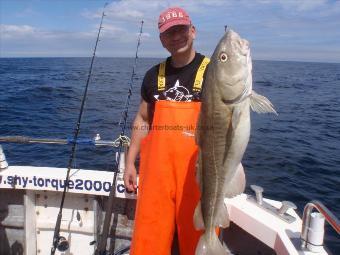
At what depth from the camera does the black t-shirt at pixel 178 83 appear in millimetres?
3389

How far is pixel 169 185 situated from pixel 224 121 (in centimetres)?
110

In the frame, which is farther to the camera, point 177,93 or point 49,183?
point 49,183

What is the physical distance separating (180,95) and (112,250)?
8.73 feet

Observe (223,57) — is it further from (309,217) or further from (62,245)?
(62,245)

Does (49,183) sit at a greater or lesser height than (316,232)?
lesser

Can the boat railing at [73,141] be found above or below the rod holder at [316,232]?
above

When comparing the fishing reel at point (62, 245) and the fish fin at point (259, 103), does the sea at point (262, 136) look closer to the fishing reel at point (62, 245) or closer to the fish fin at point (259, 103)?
the fishing reel at point (62, 245)

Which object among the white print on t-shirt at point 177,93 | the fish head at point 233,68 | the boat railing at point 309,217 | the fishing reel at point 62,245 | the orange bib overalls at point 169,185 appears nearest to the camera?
the fish head at point 233,68

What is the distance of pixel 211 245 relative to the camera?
2.82m

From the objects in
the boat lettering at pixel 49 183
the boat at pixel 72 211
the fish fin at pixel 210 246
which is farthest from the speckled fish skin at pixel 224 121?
the boat lettering at pixel 49 183

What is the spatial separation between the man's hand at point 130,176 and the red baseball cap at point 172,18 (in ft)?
4.85

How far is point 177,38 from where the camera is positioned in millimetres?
3379

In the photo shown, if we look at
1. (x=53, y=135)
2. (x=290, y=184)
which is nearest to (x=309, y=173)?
(x=290, y=184)

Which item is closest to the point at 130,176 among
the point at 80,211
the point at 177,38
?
the point at 80,211
